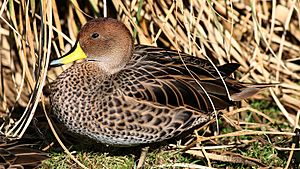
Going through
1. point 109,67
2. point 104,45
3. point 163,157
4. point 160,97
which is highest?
point 104,45

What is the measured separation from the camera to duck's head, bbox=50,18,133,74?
4.21m

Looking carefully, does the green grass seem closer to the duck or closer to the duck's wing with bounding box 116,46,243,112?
the duck

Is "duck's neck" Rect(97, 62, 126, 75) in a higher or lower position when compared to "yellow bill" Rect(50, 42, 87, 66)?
lower

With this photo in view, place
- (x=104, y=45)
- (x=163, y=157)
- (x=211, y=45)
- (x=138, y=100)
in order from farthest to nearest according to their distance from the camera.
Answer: (x=211, y=45), (x=163, y=157), (x=104, y=45), (x=138, y=100)

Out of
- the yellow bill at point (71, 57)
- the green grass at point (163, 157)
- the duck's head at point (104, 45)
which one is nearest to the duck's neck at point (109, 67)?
the duck's head at point (104, 45)

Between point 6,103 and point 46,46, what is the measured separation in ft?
3.18

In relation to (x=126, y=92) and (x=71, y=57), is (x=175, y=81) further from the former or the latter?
(x=71, y=57)

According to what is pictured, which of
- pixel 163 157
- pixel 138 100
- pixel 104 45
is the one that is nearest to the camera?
pixel 138 100

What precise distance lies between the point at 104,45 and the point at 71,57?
8.0 inches

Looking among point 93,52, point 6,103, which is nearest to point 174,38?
point 93,52

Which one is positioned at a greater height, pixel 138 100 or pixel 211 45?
pixel 211 45

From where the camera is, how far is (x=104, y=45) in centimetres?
426

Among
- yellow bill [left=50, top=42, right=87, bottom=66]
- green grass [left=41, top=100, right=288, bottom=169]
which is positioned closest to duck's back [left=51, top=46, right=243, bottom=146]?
yellow bill [left=50, top=42, right=87, bottom=66]

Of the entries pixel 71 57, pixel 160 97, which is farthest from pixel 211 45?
pixel 71 57
